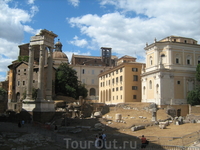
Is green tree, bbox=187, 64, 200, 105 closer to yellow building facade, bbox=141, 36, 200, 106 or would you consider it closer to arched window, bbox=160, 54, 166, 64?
yellow building facade, bbox=141, 36, 200, 106

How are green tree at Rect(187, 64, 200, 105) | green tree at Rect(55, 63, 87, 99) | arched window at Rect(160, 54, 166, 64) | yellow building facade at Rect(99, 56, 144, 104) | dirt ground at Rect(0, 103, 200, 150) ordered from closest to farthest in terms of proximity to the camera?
dirt ground at Rect(0, 103, 200, 150)
green tree at Rect(187, 64, 200, 105)
arched window at Rect(160, 54, 166, 64)
yellow building facade at Rect(99, 56, 144, 104)
green tree at Rect(55, 63, 87, 99)

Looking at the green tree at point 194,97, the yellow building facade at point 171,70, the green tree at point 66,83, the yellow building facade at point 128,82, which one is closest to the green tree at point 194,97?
the green tree at point 194,97

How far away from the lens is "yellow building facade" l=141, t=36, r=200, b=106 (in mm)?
47625

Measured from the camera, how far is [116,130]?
29625 millimetres

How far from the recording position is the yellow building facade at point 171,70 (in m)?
47.6

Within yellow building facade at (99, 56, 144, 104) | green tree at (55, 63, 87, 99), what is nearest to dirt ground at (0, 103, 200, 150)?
yellow building facade at (99, 56, 144, 104)

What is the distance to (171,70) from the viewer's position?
48.0m

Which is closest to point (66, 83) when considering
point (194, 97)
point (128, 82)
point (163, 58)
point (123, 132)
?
point (128, 82)

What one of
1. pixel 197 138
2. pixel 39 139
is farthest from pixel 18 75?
pixel 197 138

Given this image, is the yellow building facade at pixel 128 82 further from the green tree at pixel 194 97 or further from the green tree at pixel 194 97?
the green tree at pixel 194 97

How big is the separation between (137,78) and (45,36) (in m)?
30.2

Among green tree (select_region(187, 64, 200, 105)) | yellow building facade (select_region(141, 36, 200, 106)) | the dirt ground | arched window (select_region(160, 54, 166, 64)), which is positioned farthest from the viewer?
arched window (select_region(160, 54, 166, 64))

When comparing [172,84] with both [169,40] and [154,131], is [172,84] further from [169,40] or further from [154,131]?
[154,131]

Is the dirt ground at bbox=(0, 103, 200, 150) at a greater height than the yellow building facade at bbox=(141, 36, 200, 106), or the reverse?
the yellow building facade at bbox=(141, 36, 200, 106)
